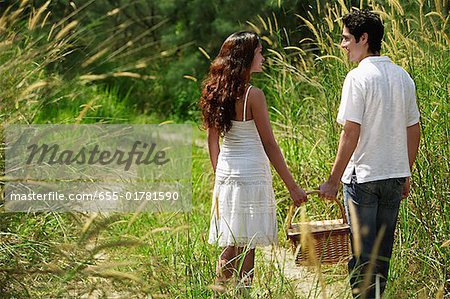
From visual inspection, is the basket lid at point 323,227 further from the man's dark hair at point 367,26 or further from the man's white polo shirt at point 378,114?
the man's dark hair at point 367,26

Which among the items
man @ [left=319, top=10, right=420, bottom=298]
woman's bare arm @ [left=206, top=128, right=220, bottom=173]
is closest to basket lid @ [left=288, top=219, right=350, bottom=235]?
man @ [left=319, top=10, right=420, bottom=298]

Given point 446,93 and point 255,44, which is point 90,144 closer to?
point 255,44

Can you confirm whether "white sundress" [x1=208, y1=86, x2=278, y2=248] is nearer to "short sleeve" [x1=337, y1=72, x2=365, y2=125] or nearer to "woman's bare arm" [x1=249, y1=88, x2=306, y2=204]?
"woman's bare arm" [x1=249, y1=88, x2=306, y2=204]

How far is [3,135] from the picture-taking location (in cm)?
400

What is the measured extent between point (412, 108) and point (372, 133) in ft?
0.85

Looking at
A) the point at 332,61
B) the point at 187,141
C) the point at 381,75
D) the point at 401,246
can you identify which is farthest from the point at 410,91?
the point at 187,141

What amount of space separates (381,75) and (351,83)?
0.14 m

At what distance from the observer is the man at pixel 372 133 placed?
12.6ft

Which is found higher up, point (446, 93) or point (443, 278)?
point (446, 93)

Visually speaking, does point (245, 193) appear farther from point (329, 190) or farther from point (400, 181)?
point (400, 181)

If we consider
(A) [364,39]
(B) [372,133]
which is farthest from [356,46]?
(B) [372,133]

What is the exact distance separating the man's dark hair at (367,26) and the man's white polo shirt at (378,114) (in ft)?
0.29

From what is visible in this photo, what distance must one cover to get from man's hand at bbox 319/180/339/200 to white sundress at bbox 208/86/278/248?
310 millimetres

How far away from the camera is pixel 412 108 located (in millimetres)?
3973
